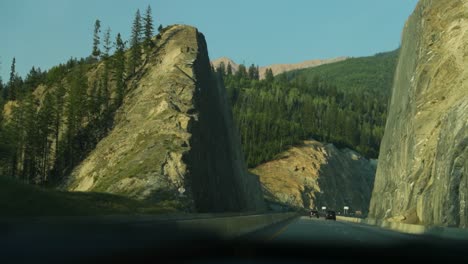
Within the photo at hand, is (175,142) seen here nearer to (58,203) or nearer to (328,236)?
(58,203)

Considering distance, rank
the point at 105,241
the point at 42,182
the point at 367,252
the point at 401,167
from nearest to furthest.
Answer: the point at 105,241 → the point at 367,252 → the point at 401,167 → the point at 42,182

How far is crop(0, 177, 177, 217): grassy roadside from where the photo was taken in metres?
44.8

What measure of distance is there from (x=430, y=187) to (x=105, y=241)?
1714 inches

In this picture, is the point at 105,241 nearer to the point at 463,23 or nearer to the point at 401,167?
the point at 463,23

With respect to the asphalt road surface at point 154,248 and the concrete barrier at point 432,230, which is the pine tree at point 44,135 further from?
the asphalt road surface at point 154,248

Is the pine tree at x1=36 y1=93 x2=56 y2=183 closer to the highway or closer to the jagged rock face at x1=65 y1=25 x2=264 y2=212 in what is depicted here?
the jagged rock face at x1=65 y1=25 x2=264 y2=212

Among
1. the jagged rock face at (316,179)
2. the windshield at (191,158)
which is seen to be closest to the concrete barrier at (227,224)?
the windshield at (191,158)

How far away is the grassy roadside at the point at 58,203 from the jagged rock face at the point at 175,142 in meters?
6.32

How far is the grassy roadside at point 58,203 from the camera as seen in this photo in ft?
147

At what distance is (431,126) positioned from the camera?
191ft

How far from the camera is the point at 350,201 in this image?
143750 millimetres

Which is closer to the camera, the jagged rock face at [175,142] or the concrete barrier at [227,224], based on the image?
the concrete barrier at [227,224]

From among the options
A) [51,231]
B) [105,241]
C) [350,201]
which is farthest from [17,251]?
[350,201]

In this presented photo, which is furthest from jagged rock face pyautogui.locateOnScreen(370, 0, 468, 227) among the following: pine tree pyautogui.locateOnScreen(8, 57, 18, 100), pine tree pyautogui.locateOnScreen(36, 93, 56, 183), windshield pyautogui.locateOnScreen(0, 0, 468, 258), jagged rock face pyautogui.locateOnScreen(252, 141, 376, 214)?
pine tree pyautogui.locateOnScreen(8, 57, 18, 100)
